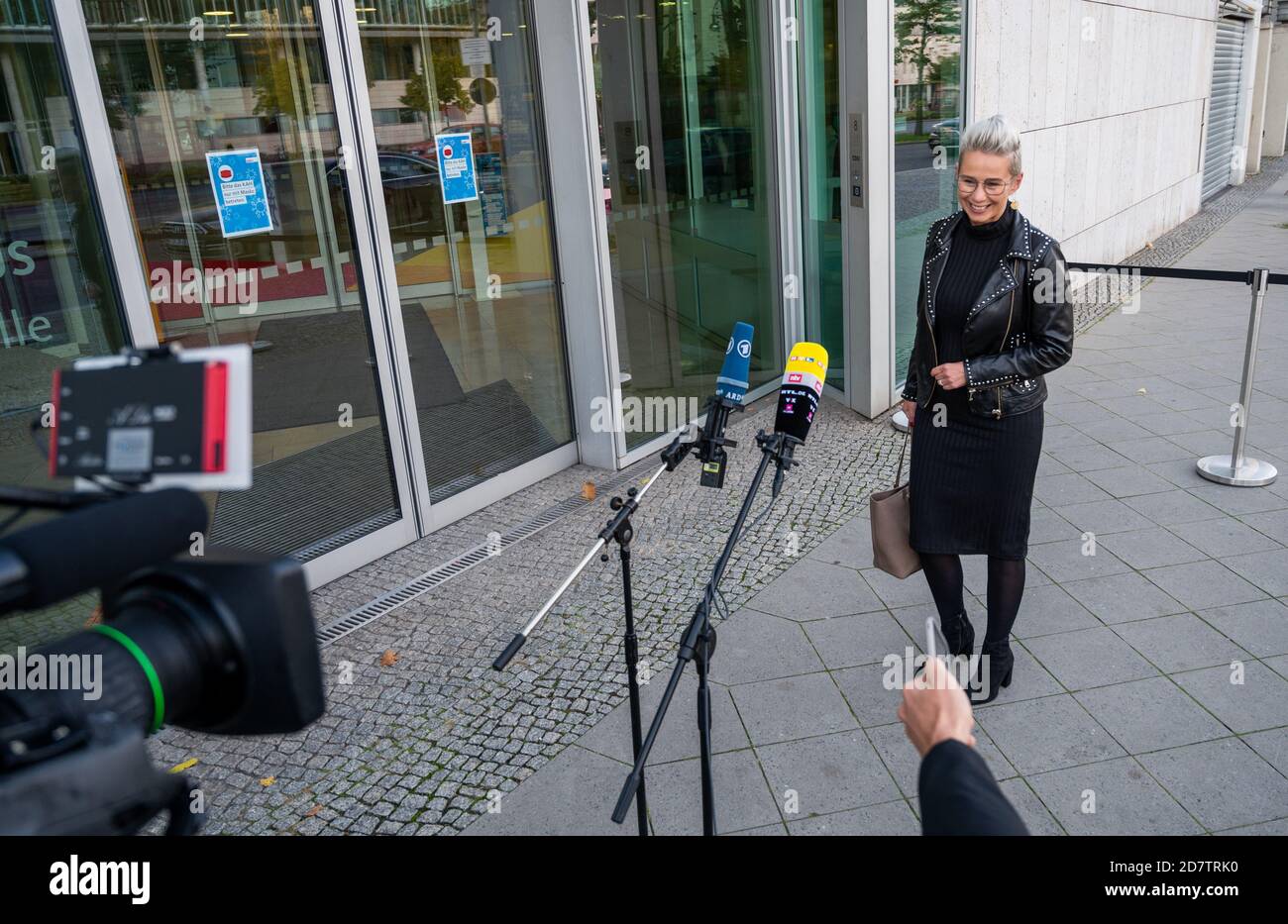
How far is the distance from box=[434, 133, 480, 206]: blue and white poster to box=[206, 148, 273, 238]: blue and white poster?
3.69 ft

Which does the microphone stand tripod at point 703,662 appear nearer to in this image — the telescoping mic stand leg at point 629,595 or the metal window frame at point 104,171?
the telescoping mic stand leg at point 629,595

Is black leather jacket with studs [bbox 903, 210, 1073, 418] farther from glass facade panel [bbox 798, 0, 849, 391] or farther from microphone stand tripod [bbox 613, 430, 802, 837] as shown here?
glass facade panel [bbox 798, 0, 849, 391]

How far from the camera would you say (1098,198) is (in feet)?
37.1

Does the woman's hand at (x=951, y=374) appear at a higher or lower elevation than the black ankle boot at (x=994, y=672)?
higher

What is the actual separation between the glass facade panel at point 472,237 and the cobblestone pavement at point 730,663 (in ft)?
1.72

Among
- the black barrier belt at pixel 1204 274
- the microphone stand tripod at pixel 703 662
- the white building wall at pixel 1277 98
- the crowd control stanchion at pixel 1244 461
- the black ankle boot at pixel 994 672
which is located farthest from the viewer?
the white building wall at pixel 1277 98

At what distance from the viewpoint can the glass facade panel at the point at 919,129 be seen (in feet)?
22.3

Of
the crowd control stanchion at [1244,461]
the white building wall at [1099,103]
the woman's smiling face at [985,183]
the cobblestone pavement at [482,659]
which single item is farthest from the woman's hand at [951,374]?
the white building wall at [1099,103]

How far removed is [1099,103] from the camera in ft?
35.2

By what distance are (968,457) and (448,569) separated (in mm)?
2708

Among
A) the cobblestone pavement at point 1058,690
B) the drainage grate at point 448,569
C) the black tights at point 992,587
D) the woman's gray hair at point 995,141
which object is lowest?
the cobblestone pavement at point 1058,690

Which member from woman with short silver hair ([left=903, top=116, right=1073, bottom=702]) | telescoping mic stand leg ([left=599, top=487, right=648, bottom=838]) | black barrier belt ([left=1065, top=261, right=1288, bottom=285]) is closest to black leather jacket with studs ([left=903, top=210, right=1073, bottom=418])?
woman with short silver hair ([left=903, top=116, right=1073, bottom=702])

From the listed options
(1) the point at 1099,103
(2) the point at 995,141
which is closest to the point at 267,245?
(2) the point at 995,141
